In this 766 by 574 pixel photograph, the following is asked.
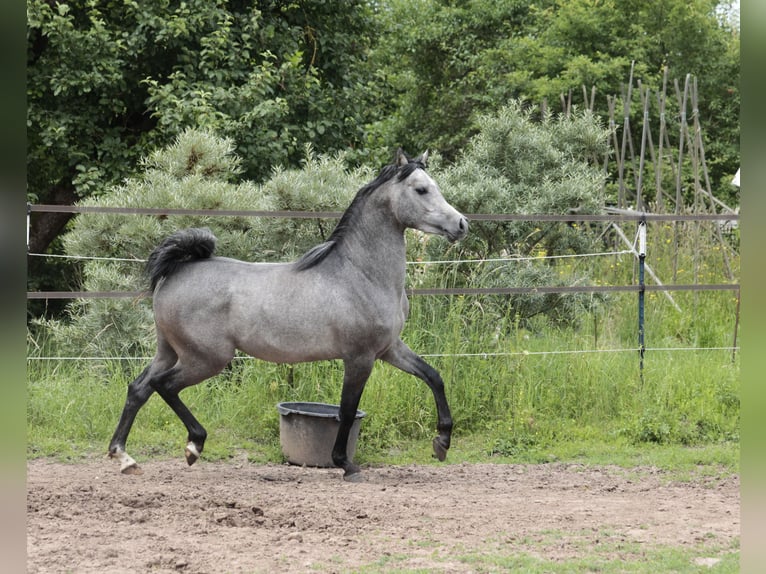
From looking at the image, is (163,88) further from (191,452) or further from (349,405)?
(349,405)

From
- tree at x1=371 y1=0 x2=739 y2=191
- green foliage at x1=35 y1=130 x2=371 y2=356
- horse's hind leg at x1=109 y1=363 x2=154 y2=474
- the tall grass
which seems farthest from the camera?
tree at x1=371 y1=0 x2=739 y2=191

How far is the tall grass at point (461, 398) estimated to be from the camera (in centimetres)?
684

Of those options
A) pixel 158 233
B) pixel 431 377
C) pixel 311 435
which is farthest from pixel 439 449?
pixel 158 233

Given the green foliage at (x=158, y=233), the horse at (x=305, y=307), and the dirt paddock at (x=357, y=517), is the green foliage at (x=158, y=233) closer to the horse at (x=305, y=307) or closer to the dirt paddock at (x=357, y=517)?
the dirt paddock at (x=357, y=517)

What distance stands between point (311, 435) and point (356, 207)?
5.33ft

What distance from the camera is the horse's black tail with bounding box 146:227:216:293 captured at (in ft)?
18.7

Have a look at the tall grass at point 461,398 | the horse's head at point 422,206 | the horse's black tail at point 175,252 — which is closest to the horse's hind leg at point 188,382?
the horse's black tail at point 175,252

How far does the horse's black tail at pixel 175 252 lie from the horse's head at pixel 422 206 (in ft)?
4.21

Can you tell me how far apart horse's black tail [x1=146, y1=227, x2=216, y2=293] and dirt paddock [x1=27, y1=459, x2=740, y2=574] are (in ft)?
4.34

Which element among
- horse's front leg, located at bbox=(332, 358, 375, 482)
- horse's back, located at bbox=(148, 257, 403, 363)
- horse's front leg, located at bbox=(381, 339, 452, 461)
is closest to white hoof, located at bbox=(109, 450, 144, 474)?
horse's back, located at bbox=(148, 257, 403, 363)

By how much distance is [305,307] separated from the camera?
222 inches

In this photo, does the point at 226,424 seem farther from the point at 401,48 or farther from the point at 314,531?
the point at 401,48

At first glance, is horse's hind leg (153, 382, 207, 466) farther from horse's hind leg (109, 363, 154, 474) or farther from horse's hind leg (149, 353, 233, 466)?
horse's hind leg (109, 363, 154, 474)

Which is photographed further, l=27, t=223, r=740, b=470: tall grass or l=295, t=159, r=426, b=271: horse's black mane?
l=27, t=223, r=740, b=470: tall grass
